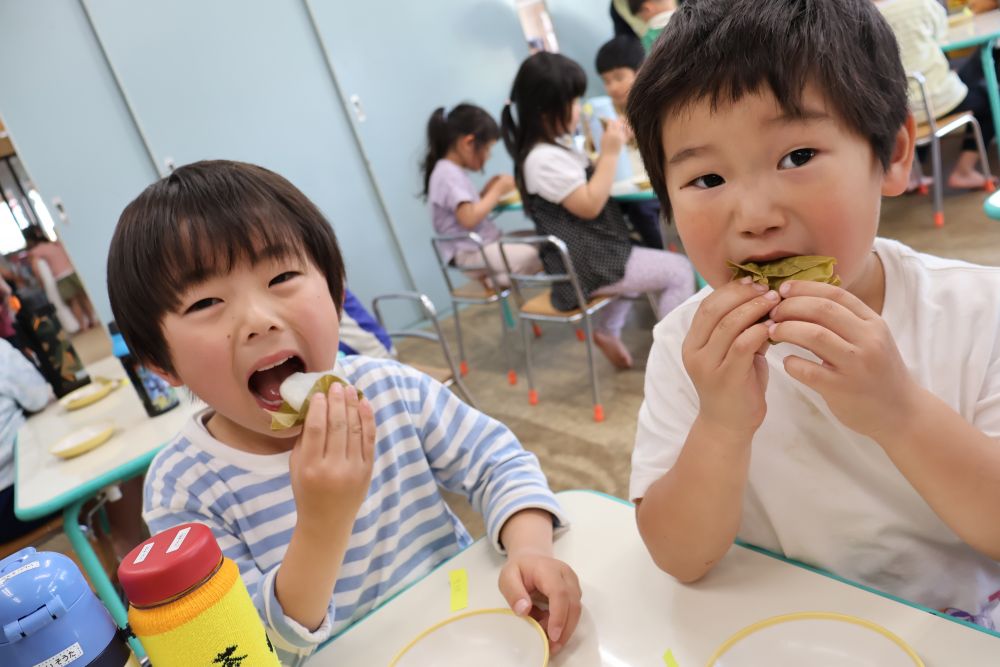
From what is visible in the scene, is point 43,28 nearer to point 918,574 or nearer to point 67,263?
point 67,263

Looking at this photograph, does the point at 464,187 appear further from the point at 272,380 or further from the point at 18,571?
the point at 18,571

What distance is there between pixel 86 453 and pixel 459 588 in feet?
4.48

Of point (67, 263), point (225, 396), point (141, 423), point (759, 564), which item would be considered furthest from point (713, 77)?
point (67, 263)

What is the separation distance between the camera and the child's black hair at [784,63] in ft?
2.26

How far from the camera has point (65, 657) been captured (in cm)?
48

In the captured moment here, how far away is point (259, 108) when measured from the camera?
411 cm

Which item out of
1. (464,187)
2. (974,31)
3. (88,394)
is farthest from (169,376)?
(974,31)

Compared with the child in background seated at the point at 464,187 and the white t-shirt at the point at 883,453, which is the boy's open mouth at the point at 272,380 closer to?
the white t-shirt at the point at 883,453

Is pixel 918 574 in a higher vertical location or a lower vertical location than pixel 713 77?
lower

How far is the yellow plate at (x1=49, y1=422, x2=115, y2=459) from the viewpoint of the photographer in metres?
1.74

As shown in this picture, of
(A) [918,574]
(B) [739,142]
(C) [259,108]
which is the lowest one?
(A) [918,574]

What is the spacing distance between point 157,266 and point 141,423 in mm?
1194

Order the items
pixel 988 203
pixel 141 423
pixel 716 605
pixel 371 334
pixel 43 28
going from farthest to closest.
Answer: pixel 43 28, pixel 371 334, pixel 141 423, pixel 988 203, pixel 716 605

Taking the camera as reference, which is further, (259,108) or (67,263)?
(259,108)
